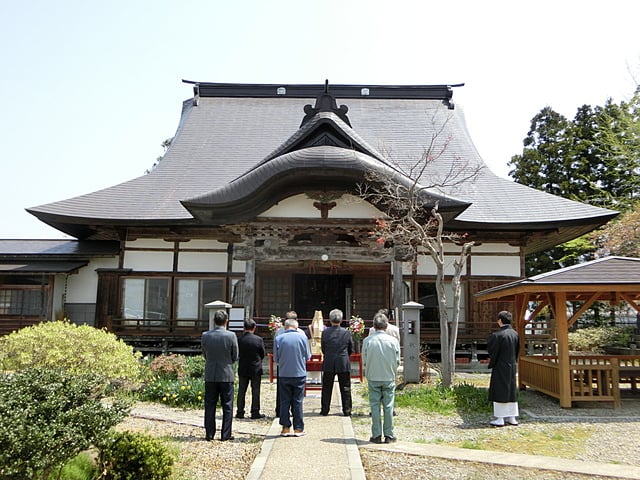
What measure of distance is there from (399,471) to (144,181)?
573 inches

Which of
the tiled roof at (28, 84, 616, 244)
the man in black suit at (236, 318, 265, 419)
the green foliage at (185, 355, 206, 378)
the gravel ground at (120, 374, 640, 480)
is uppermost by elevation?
the tiled roof at (28, 84, 616, 244)

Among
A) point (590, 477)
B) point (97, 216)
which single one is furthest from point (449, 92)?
point (590, 477)

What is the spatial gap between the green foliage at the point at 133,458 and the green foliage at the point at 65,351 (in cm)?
264

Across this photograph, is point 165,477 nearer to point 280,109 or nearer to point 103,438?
point 103,438

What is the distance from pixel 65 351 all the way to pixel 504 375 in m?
6.47

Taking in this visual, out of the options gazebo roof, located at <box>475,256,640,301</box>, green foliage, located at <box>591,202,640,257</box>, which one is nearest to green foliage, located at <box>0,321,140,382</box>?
gazebo roof, located at <box>475,256,640,301</box>

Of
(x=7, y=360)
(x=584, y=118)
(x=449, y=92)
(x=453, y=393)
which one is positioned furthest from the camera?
(x=584, y=118)

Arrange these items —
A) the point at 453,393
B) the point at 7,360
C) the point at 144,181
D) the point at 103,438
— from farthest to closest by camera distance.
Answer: the point at 144,181
the point at 453,393
the point at 7,360
the point at 103,438

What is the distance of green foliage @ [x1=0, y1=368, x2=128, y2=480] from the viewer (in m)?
4.41

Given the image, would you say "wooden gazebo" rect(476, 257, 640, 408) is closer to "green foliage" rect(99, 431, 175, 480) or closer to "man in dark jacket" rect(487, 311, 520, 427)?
"man in dark jacket" rect(487, 311, 520, 427)

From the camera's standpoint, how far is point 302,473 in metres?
5.45

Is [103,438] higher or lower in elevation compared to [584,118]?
lower

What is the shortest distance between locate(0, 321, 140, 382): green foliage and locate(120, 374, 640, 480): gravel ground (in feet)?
2.92

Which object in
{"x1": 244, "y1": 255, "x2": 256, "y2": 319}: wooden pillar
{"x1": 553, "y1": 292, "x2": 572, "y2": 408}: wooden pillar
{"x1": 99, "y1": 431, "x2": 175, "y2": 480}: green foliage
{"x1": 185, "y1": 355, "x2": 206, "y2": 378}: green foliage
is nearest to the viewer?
{"x1": 99, "y1": 431, "x2": 175, "y2": 480}: green foliage
